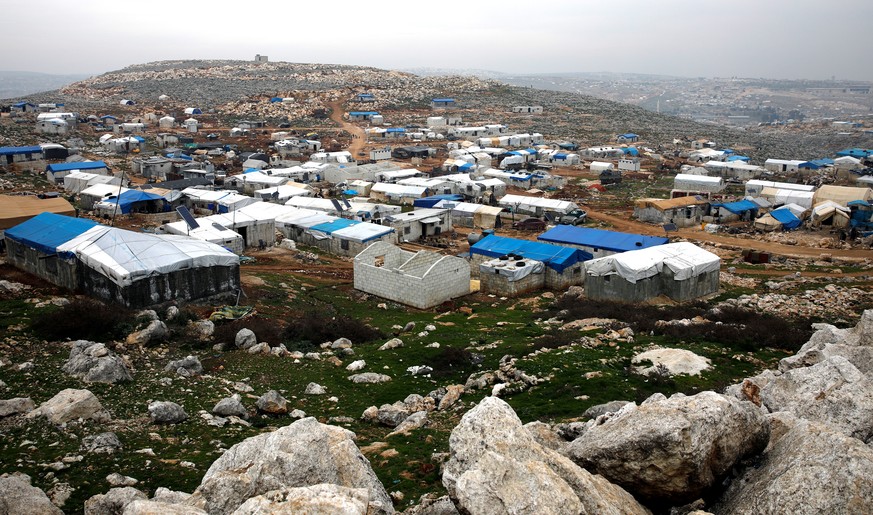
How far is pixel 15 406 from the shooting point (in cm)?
1313

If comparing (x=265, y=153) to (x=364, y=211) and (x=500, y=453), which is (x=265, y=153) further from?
(x=500, y=453)

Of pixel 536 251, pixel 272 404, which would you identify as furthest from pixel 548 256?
pixel 272 404

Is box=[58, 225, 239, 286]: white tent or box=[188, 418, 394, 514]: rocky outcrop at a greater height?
box=[188, 418, 394, 514]: rocky outcrop

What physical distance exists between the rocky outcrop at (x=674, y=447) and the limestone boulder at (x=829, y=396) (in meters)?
2.24

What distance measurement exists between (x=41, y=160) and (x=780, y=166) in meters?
73.7

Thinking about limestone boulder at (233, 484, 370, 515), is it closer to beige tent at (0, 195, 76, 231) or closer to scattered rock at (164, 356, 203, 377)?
scattered rock at (164, 356, 203, 377)

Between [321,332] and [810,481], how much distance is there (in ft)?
53.5

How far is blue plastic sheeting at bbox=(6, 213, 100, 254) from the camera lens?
25.2m

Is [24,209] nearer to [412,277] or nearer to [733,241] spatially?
[412,277]

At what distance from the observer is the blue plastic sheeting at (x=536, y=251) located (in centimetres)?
3062

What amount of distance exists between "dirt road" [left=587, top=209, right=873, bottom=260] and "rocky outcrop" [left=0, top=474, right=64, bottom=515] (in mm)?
38243

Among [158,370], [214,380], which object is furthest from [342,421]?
[158,370]

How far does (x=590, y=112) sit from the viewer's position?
396ft

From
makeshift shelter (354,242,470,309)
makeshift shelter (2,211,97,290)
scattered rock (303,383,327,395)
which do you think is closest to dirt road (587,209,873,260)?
makeshift shelter (354,242,470,309)
